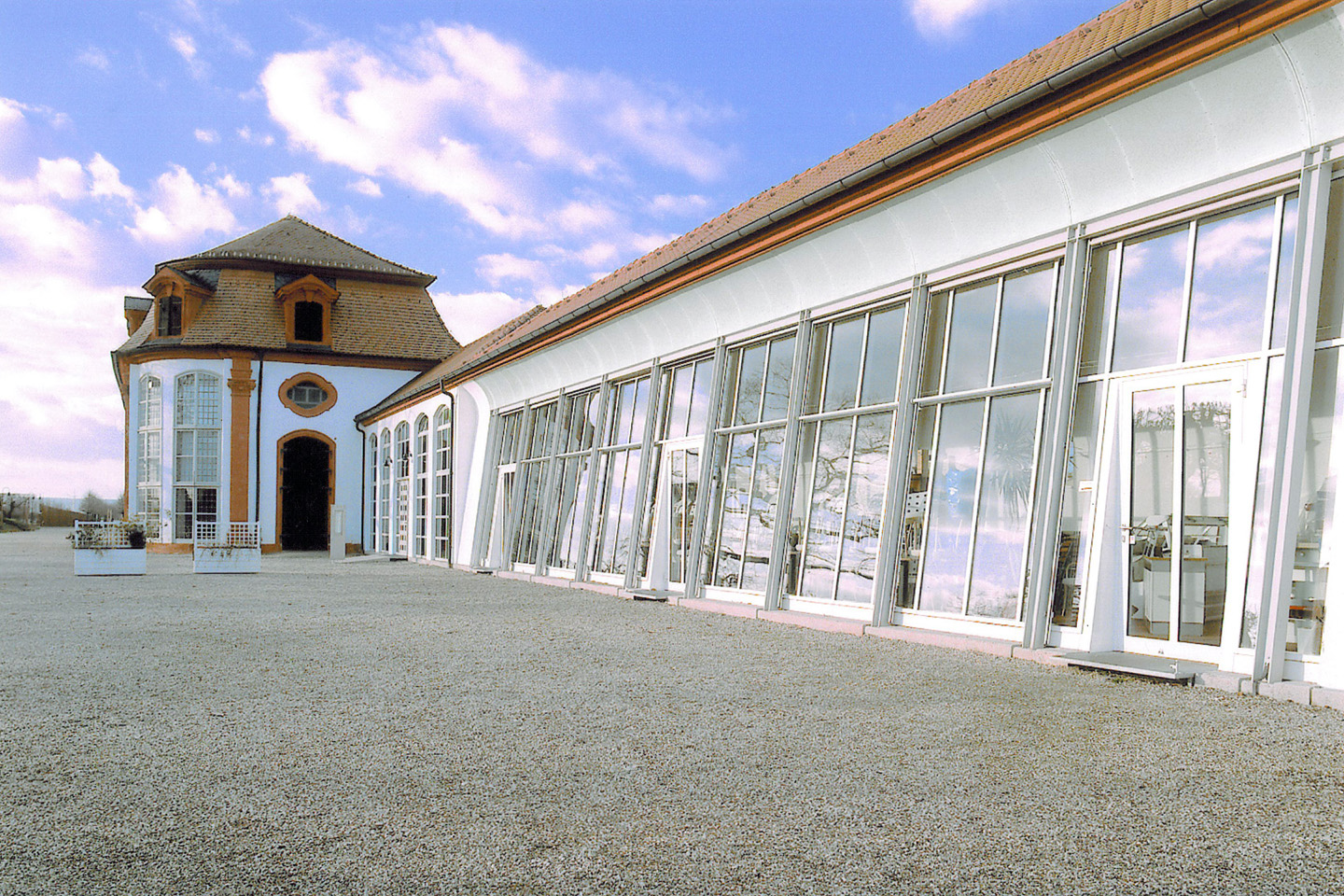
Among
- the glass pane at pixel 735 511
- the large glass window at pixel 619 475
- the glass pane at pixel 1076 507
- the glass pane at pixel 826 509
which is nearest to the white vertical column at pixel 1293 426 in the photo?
the glass pane at pixel 1076 507

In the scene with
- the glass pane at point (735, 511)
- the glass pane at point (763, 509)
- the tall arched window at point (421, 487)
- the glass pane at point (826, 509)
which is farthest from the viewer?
the tall arched window at point (421, 487)

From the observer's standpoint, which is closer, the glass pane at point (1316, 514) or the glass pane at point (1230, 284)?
the glass pane at point (1316, 514)

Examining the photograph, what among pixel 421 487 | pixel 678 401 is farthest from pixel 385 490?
pixel 678 401

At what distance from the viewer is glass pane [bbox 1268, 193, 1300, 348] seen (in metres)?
6.15

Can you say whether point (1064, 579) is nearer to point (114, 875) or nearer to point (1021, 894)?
point (1021, 894)

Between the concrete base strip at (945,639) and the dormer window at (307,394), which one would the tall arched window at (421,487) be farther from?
the concrete base strip at (945,639)

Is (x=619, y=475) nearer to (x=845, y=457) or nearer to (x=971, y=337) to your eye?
(x=845, y=457)

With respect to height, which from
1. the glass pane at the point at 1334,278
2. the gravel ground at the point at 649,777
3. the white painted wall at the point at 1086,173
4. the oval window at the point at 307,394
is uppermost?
the oval window at the point at 307,394

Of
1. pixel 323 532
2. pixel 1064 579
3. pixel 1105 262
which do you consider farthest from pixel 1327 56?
pixel 323 532

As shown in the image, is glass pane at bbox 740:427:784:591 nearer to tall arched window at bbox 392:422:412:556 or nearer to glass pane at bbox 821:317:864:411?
glass pane at bbox 821:317:864:411

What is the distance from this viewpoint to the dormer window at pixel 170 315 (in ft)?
101

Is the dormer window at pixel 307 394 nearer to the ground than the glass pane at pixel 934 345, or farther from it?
farther from it

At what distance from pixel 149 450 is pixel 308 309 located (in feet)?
20.1

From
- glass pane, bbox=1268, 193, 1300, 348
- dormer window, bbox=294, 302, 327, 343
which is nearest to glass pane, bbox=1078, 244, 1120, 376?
glass pane, bbox=1268, 193, 1300, 348
